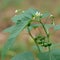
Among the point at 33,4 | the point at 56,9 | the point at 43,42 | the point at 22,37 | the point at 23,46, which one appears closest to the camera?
the point at 43,42

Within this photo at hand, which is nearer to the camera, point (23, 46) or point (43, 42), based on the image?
point (43, 42)

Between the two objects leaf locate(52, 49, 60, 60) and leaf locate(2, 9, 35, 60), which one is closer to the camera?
leaf locate(2, 9, 35, 60)

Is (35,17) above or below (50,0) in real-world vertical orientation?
below

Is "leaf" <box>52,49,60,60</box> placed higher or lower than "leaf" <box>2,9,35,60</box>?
lower

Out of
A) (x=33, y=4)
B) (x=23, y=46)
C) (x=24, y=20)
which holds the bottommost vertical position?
(x=23, y=46)

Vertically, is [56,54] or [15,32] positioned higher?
[15,32]

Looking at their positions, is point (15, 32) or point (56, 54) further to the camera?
point (56, 54)

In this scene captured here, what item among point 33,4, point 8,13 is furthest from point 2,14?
point 33,4

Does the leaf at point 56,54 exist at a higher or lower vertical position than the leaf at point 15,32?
lower

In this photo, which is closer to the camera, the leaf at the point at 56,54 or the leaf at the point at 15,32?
the leaf at the point at 15,32

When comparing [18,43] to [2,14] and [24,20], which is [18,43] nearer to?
[2,14]

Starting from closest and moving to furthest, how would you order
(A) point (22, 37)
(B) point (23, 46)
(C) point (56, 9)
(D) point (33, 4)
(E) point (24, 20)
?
(E) point (24, 20) → (B) point (23, 46) → (A) point (22, 37) → (C) point (56, 9) → (D) point (33, 4)
